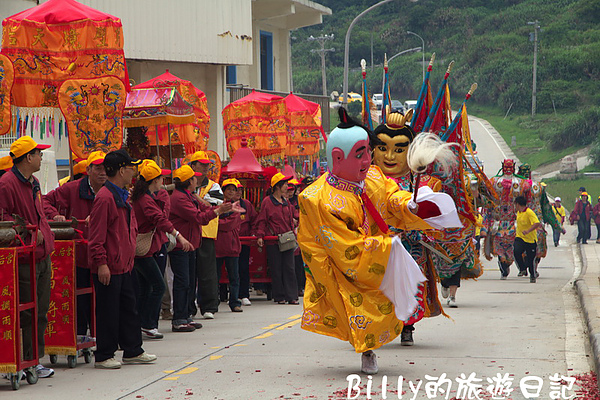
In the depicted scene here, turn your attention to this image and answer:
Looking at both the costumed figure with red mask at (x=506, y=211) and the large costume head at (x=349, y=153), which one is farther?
the costumed figure with red mask at (x=506, y=211)

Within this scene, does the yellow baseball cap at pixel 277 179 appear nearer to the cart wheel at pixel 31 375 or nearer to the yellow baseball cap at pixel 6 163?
the yellow baseball cap at pixel 6 163

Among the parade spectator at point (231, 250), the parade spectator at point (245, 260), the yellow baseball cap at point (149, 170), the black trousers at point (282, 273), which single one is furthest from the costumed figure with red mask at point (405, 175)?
the black trousers at point (282, 273)

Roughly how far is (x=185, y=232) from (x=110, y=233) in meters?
2.91

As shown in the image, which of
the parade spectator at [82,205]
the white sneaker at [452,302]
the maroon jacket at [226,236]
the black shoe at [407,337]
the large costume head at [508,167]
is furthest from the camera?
the large costume head at [508,167]

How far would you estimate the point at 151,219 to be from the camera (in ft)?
31.6

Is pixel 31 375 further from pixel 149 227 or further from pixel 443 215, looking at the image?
pixel 443 215

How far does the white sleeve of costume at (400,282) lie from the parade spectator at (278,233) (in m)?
6.58

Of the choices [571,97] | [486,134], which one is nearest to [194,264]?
[486,134]

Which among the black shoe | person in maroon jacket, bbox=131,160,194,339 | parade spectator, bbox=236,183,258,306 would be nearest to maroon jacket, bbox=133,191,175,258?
person in maroon jacket, bbox=131,160,194,339

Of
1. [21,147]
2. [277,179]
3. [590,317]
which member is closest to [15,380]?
[21,147]

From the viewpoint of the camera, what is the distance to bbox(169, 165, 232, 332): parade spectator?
10.9 metres

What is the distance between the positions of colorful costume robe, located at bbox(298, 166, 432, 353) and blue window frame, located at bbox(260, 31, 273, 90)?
2525cm

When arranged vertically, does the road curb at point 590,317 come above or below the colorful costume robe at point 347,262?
below

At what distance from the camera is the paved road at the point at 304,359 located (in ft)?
24.1
